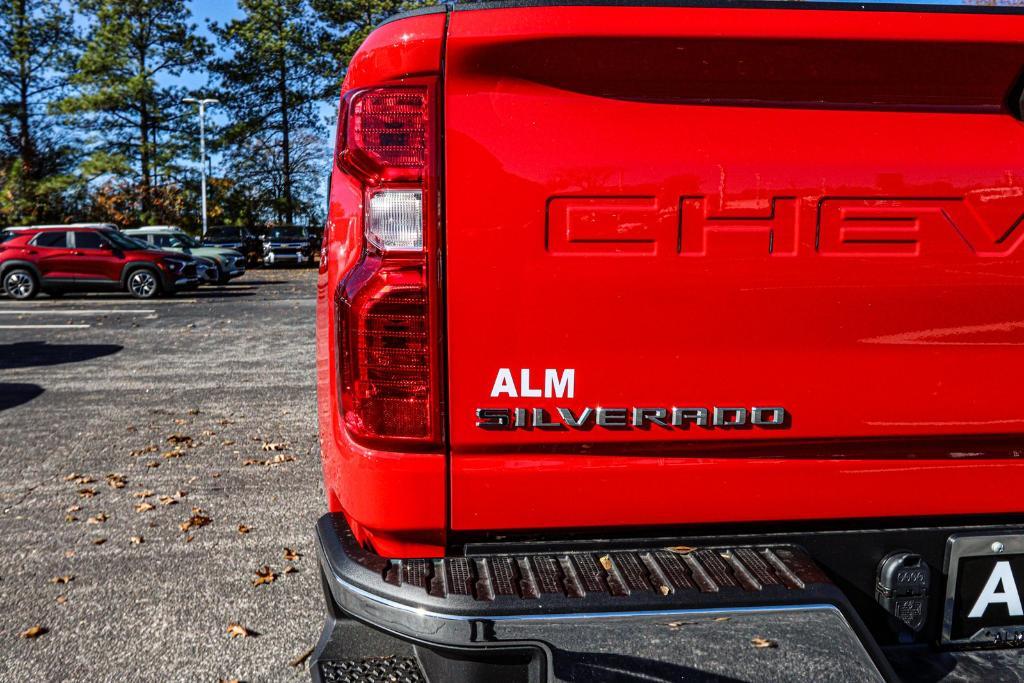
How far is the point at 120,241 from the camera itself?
2016 centimetres

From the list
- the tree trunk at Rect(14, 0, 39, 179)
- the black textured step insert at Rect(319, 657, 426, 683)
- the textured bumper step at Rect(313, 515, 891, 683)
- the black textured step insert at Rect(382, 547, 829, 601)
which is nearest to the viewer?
the textured bumper step at Rect(313, 515, 891, 683)

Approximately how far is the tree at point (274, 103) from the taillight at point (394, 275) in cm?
4278

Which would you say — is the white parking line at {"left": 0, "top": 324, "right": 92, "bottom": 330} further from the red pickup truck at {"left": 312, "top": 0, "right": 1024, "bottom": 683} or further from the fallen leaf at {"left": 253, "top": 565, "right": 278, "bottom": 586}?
the red pickup truck at {"left": 312, "top": 0, "right": 1024, "bottom": 683}

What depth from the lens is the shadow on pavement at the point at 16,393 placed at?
7.90 meters

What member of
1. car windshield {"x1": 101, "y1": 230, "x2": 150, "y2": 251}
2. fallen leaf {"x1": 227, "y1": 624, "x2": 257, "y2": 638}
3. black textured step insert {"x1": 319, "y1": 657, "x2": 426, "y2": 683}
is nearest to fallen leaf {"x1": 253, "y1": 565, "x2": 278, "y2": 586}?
fallen leaf {"x1": 227, "y1": 624, "x2": 257, "y2": 638}

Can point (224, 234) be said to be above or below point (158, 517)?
above

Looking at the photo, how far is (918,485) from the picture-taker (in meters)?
1.90

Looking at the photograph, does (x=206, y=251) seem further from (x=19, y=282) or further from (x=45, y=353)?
(x=45, y=353)

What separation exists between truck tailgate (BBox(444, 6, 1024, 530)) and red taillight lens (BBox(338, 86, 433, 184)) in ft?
0.22

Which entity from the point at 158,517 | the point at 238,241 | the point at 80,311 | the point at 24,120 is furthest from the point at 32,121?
the point at 158,517

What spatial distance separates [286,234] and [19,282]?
15.5 meters

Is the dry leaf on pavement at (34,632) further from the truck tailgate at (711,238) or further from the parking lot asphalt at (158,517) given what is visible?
the truck tailgate at (711,238)

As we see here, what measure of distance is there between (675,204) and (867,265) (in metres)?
0.42

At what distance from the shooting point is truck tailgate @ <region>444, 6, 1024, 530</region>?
5.65 ft
